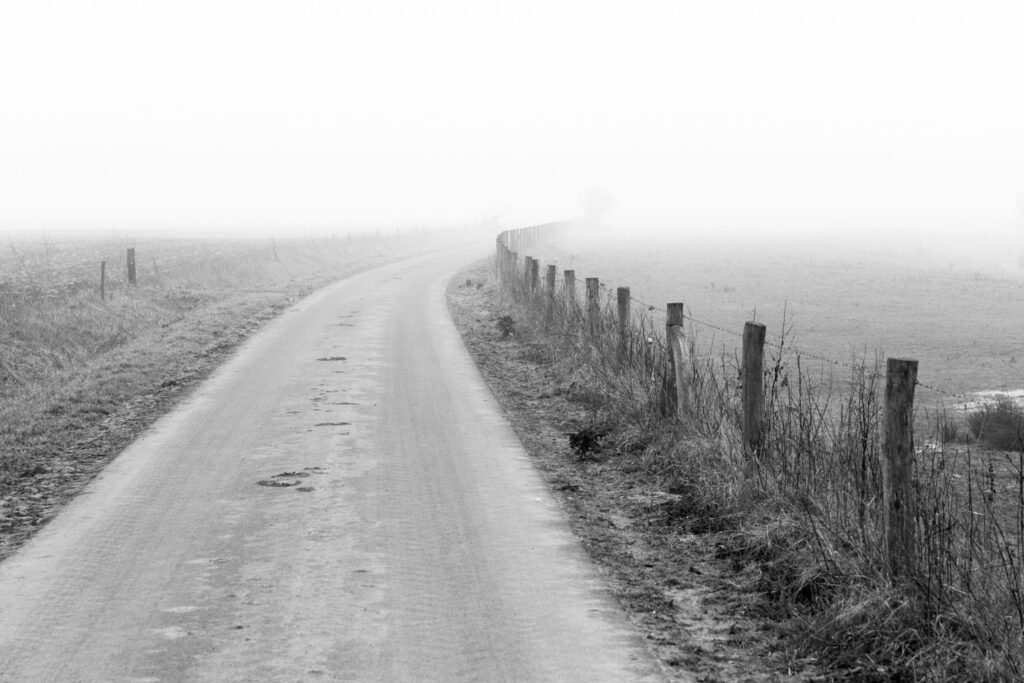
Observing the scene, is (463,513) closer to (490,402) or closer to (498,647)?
(498,647)

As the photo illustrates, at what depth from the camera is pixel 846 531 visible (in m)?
6.32

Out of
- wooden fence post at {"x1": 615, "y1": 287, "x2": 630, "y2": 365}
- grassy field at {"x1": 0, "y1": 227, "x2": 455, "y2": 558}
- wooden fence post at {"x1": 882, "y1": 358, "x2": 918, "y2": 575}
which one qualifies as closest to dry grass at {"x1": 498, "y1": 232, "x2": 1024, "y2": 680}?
wooden fence post at {"x1": 882, "y1": 358, "x2": 918, "y2": 575}

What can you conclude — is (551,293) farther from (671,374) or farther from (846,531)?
(846,531)

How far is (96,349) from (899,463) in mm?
16956

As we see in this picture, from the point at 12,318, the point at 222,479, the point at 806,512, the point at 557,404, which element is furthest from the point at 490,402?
the point at 12,318

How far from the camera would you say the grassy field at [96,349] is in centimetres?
997

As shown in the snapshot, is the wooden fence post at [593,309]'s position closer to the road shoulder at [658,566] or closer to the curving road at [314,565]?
the road shoulder at [658,566]

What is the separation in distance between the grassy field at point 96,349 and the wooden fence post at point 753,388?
17.5 feet

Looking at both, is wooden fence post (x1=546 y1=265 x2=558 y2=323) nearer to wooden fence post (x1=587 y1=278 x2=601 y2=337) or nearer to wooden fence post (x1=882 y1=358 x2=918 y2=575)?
wooden fence post (x1=587 y1=278 x2=601 y2=337)

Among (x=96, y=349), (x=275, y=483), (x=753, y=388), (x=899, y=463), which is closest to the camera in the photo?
(x=899, y=463)

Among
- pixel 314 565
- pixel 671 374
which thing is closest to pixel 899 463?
pixel 314 565

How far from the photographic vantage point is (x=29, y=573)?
6758mm

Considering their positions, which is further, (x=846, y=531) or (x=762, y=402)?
(x=762, y=402)

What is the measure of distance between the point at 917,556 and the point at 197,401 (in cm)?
970
